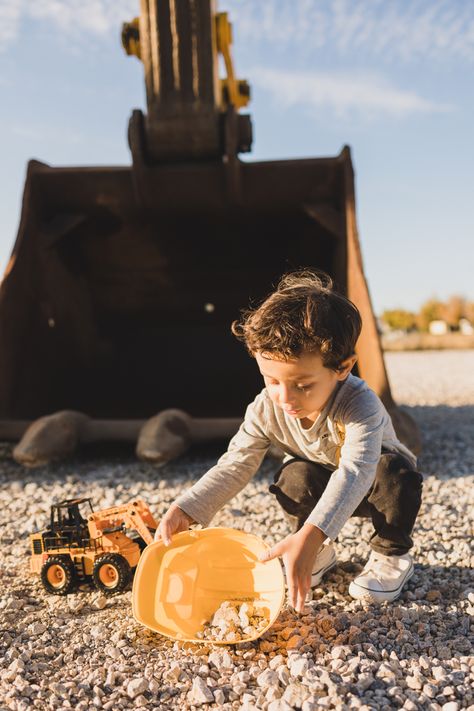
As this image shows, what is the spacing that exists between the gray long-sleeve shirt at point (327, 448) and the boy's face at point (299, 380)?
11cm

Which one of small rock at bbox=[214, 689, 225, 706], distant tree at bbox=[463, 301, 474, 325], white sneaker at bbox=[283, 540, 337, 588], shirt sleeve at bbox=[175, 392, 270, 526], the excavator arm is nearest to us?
small rock at bbox=[214, 689, 225, 706]

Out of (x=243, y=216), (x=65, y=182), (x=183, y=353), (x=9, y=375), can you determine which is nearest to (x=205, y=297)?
(x=183, y=353)

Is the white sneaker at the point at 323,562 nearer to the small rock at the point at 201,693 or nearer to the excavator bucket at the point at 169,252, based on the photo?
the small rock at the point at 201,693

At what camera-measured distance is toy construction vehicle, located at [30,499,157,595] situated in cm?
220

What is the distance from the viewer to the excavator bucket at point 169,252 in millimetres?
4301

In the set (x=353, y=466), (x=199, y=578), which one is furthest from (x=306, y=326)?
(x=199, y=578)

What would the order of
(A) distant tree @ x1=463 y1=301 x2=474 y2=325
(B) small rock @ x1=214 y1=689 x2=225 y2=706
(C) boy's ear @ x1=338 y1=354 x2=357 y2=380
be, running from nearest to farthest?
1. (B) small rock @ x1=214 y1=689 x2=225 y2=706
2. (C) boy's ear @ x1=338 y1=354 x2=357 y2=380
3. (A) distant tree @ x1=463 y1=301 x2=474 y2=325

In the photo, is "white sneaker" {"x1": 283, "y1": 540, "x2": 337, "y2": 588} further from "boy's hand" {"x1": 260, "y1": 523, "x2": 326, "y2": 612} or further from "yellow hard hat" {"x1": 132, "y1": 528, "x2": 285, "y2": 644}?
"boy's hand" {"x1": 260, "y1": 523, "x2": 326, "y2": 612}

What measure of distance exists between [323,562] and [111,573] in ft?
2.30

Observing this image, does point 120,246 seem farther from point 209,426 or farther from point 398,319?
point 398,319

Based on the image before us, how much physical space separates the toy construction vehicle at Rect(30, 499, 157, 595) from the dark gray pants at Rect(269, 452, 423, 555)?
518 mm

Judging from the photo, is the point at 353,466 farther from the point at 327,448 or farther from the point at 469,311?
the point at 469,311

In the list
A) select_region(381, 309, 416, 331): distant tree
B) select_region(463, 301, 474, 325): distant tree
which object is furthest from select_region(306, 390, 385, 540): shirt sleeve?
select_region(381, 309, 416, 331): distant tree

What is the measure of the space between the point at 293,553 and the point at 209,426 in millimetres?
2200
